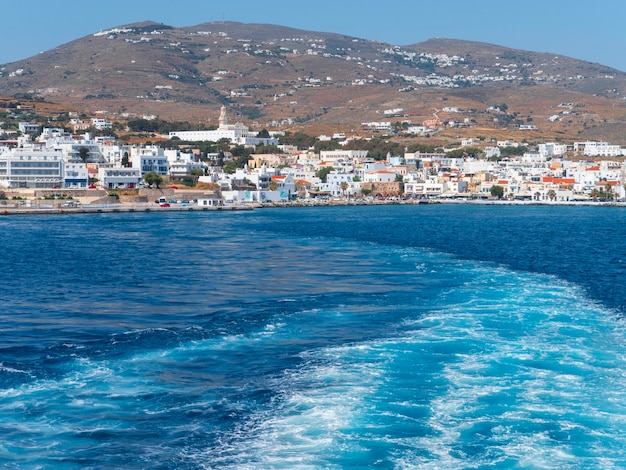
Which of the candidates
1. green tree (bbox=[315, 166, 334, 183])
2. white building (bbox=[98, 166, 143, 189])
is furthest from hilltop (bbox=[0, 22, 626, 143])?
white building (bbox=[98, 166, 143, 189])

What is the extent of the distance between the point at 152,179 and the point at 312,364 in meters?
49.5

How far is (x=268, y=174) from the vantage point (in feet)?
218

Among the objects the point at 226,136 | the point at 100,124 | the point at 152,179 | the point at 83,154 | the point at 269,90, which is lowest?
the point at 152,179

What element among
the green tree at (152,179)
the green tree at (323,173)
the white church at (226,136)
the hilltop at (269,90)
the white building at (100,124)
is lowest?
the green tree at (152,179)

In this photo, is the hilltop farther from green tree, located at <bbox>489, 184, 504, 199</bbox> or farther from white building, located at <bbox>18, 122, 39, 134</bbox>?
green tree, located at <bbox>489, 184, 504, 199</bbox>

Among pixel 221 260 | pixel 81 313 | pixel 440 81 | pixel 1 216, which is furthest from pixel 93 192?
pixel 440 81

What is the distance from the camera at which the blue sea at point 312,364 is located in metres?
8.82

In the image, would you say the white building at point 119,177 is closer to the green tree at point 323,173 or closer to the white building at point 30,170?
the white building at point 30,170

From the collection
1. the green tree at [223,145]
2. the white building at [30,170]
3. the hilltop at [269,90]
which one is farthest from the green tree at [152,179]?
the hilltop at [269,90]

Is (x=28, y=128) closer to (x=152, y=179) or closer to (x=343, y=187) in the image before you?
(x=152, y=179)

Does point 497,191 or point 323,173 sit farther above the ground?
point 323,173

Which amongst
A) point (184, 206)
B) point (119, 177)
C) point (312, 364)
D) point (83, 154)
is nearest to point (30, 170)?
point (119, 177)

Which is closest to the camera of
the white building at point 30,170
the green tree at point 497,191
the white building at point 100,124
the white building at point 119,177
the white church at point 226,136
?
the white building at point 30,170

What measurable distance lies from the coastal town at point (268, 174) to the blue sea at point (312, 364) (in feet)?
113
